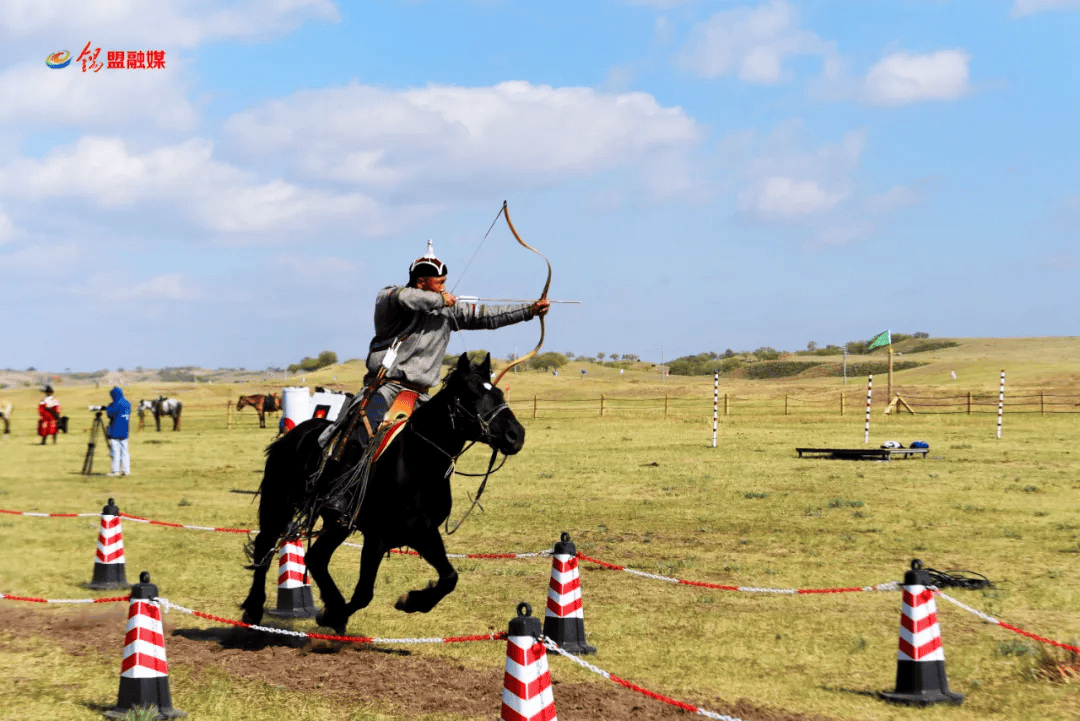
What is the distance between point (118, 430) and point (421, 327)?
19.8 meters

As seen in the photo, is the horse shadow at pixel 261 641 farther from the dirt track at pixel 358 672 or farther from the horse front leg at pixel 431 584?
the horse front leg at pixel 431 584

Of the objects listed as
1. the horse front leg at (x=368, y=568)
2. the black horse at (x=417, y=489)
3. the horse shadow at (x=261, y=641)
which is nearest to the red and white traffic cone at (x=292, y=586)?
the horse shadow at (x=261, y=641)

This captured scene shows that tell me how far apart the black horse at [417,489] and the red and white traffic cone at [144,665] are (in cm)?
177

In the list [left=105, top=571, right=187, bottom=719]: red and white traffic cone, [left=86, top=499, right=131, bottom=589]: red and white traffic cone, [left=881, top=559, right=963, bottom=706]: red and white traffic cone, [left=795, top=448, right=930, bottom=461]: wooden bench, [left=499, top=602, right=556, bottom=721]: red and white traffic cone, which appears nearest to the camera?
[left=499, top=602, right=556, bottom=721]: red and white traffic cone

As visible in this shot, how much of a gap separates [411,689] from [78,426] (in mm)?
52512

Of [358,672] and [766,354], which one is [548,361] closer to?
[766,354]

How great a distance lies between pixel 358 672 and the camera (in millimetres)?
8523

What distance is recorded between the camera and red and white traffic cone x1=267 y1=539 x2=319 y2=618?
10.8m

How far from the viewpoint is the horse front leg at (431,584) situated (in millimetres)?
8688

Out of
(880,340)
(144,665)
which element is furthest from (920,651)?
(880,340)

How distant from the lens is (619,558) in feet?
48.0

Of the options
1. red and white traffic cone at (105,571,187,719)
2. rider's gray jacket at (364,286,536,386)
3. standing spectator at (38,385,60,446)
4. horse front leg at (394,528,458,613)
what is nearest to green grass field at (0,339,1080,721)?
red and white traffic cone at (105,571,187,719)

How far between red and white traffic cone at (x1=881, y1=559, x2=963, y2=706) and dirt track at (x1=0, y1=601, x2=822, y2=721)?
897 millimetres

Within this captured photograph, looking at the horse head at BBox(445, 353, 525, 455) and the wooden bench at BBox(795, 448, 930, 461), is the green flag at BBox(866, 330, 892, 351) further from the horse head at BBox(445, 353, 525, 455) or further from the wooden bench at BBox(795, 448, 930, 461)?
the horse head at BBox(445, 353, 525, 455)
